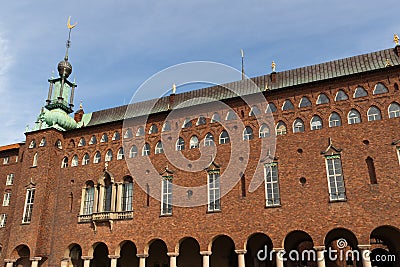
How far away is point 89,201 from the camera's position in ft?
89.6

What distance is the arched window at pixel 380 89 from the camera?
21.1m

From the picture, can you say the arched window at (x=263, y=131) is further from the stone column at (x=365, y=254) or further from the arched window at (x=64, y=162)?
the arched window at (x=64, y=162)

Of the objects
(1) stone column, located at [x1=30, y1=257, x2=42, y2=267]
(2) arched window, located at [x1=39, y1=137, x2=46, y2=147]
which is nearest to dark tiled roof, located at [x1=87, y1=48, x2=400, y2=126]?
(2) arched window, located at [x1=39, y1=137, x2=46, y2=147]

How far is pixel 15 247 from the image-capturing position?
86.6 feet

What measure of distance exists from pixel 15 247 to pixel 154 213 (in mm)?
10469

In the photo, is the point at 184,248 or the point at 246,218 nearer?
the point at 246,218

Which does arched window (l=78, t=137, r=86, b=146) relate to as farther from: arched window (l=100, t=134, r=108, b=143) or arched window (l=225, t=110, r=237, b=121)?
arched window (l=225, t=110, r=237, b=121)

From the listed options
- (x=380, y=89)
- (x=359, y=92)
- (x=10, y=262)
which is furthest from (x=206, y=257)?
(x=10, y=262)

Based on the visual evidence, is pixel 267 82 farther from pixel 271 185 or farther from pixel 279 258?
pixel 279 258

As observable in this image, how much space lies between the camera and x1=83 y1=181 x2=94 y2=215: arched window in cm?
2705

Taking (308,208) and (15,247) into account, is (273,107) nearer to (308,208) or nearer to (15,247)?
(308,208)

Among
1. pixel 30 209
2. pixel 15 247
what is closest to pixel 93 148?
pixel 30 209

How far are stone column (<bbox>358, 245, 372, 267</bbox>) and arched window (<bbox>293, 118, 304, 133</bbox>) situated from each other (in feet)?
23.2

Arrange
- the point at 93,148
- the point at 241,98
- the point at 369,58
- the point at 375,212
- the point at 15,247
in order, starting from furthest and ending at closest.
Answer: the point at 93,148, the point at 15,247, the point at 241,98, the point at 369,58, the point at 375,212
